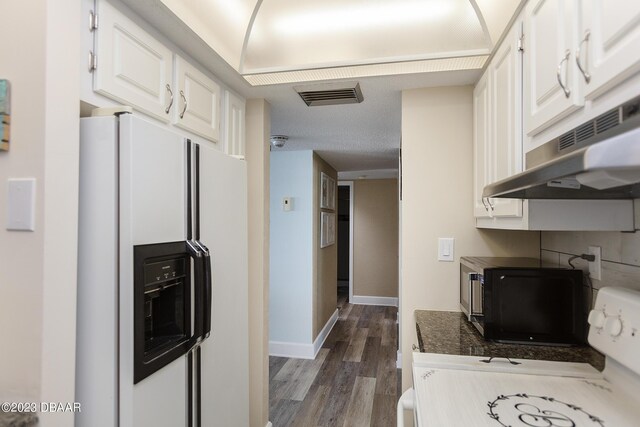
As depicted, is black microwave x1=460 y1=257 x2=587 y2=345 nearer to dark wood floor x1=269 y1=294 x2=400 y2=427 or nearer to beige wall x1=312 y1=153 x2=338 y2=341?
dark wood floor x1=269 y1=294 x2=400 y2=427

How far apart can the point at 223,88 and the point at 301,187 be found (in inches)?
75.3

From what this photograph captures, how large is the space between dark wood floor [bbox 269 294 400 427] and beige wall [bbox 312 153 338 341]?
0.32m

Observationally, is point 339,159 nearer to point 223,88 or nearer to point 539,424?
point 223,88

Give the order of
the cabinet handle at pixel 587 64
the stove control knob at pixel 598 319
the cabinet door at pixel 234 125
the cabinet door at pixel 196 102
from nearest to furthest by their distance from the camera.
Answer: the cabinet handle at pixel 587 64 → the stove control knob at pixel 598 319 → the cabinet door at pixel 196 102 → the cabinet door at pixel 234 125

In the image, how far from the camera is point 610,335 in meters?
1.05

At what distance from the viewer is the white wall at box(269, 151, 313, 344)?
148 inches

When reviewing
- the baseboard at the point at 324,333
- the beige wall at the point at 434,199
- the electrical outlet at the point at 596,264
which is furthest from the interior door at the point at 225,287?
the baseboard at the point at 324,333

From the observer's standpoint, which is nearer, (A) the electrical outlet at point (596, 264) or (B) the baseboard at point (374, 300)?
(A) the electrical outlet at point (596, 264)

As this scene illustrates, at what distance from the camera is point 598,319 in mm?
1103

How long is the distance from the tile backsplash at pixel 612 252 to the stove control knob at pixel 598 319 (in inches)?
5.5

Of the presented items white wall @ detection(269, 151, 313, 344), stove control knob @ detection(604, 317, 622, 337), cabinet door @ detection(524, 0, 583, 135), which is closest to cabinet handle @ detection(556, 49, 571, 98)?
cabinet door @ detection(524, 0, 583, 135)

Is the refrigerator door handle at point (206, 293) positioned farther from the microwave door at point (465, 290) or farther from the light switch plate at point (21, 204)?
the microwave door at point (465, 290)

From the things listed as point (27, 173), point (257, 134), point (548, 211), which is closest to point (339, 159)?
point (257, 134)

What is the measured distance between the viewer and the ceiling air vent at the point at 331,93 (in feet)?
6.47
